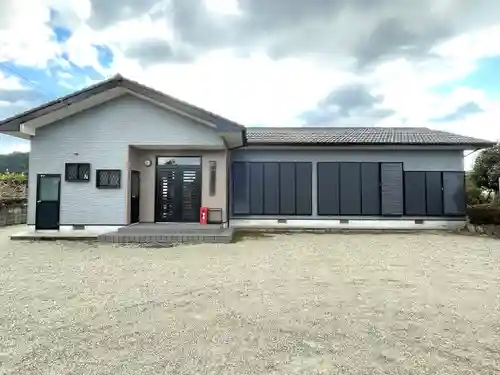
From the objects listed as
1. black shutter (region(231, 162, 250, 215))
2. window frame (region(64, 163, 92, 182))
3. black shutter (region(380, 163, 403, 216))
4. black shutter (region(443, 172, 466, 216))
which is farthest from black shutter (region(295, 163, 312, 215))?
window frame (region(64, 163, 92, 182))

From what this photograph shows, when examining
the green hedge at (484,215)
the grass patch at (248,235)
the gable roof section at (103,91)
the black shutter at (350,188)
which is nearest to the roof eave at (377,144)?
the black shutter at (350,188)

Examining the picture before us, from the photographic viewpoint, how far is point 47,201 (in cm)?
934

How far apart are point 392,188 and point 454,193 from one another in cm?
195

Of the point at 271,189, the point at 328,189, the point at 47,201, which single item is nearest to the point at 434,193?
the point at 328,189

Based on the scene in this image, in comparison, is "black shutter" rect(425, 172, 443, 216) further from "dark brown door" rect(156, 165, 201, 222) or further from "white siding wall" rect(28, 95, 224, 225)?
"dark brown door" rect(156, 165, 201, 222)

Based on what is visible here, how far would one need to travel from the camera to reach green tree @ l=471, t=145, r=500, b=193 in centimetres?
1327

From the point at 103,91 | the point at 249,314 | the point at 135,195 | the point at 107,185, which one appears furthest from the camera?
the point at 135,195

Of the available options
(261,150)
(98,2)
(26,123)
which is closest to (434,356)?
(261,150)

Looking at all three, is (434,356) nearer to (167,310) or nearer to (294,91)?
(167,310)

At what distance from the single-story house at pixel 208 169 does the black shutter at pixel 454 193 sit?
0.10 ft

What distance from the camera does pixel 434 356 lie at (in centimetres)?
243

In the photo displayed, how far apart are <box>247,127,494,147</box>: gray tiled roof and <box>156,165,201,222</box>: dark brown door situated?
7.17ft

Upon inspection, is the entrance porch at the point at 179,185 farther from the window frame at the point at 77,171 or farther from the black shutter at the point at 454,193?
the black shutter at the point at 454,193

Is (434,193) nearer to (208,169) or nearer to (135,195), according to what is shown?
(208,169)
